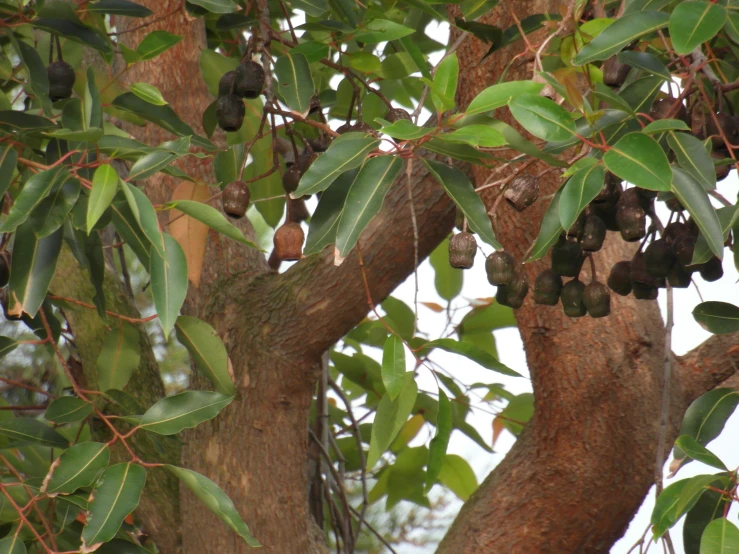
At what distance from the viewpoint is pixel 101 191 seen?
33.1 inches

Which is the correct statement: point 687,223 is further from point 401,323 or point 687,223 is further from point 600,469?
point 401,323

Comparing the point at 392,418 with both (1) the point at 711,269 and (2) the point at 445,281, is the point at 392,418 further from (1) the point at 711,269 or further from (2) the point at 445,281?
(2) the point at 445,281

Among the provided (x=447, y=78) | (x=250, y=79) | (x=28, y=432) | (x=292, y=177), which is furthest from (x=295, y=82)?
(x=28, y=432)

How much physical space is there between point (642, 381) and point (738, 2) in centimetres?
74

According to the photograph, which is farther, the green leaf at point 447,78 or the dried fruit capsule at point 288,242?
the dried fruit capsule at point 288,242

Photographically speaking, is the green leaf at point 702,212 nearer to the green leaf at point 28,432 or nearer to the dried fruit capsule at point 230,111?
the dried fruit capsule at point 230,111

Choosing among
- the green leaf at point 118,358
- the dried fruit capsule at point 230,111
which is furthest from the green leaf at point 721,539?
the green leaf at point 118,358

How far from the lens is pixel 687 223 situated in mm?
1052

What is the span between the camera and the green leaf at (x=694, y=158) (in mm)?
831

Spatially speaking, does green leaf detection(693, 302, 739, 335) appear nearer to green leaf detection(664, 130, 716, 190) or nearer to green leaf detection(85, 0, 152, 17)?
green leaf detection(664, 130, 716, 190)

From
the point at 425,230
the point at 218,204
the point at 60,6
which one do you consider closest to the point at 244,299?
the point at 218,204

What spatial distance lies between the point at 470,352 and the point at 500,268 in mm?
151

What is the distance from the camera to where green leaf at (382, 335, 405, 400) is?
104 centimetres

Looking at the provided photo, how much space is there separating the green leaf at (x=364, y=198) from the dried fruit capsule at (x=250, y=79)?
36cm
